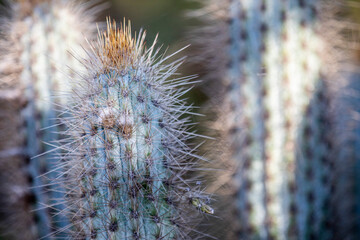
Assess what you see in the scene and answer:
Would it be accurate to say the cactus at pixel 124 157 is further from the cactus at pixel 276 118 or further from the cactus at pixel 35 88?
the cactus at pixel 35 88

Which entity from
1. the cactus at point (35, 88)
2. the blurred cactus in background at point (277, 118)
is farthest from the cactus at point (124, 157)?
the cactus at point (35, 88)

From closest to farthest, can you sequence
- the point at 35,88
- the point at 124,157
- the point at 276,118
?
the point at 124,157 → the point at 276,118 → the point at 35,88

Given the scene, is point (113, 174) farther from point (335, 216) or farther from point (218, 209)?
point (335, 216)

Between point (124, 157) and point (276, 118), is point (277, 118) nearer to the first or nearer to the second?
point (276, 118)

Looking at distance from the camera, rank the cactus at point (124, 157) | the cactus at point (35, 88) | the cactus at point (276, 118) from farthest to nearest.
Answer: the cactus at point (35, 88) → the cactus at point (276, 118) → the cactus at point (124, 157)

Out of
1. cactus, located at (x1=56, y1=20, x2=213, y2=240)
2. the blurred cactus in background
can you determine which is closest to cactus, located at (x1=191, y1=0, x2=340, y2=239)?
the blurred cactus in background

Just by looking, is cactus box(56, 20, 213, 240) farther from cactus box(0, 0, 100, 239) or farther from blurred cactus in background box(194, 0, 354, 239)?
cactus box(0, 0, 100, 239)

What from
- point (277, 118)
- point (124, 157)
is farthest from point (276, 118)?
point (124, 157)
